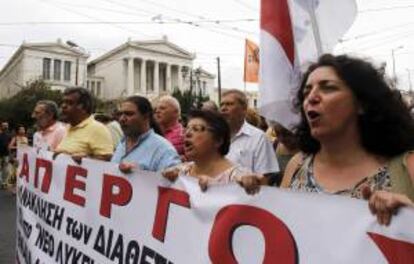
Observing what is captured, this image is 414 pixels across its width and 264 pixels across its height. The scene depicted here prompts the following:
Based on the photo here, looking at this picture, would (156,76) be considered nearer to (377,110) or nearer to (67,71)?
(67,71)

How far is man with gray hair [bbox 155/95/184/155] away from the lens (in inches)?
213

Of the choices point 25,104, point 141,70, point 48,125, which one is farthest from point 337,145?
point 141,70

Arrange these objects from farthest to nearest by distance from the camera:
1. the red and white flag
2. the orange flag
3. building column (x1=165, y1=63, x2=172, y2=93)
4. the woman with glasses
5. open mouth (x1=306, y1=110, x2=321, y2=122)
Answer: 1. building column (x1=165, y1=63, x2=172, y2=93)
2. the orange flag
3. the woman with glasses
4. the red and white flag
5. open mouth (x1=306, y1=110, x2=321, y2=122)

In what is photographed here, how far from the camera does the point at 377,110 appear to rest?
2.41 metres

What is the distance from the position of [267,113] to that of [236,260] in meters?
0.81

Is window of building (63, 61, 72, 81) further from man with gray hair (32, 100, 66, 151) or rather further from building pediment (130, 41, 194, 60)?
man with gray hair (32, 100, 66, 151)

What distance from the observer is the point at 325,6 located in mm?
3113

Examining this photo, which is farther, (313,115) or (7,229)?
(7,229)

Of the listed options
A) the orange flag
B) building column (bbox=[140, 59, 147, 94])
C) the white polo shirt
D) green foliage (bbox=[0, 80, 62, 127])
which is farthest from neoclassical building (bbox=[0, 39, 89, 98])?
the white polo shirt

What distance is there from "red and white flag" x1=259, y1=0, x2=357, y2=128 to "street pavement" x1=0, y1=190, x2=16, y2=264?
12.7ft

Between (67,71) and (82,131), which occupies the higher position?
(67,71)

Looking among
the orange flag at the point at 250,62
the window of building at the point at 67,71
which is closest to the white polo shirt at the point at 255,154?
the orange flag at the point at 250,62

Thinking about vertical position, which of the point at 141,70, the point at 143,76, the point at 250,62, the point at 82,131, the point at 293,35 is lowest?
the point at 82,131

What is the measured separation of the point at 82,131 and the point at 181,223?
2.10 metres
